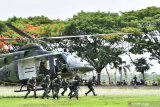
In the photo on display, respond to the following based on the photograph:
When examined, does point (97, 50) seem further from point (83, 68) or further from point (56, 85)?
point (56, 85)

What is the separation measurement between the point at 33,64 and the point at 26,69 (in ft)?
2.45

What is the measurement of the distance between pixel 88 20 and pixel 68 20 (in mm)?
5143

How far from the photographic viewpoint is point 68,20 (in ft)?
239

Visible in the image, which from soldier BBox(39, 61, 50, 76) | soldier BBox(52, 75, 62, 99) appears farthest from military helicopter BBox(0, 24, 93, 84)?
soldier BBox(52, 75, 62, 99)

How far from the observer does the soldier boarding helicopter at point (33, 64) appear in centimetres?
3500

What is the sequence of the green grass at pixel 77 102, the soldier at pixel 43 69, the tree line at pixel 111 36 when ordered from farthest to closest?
the tree line at pixel 111 36 < the soldier at pixel 43 69 < the green grass at pixel 77 102

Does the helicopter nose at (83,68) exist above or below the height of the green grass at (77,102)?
above

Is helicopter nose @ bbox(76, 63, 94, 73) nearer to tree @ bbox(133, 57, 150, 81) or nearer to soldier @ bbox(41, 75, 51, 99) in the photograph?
soldier @ bbox(41, 75, 51, 99)

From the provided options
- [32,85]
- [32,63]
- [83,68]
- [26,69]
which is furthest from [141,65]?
[32,85]

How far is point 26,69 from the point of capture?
3641 centimetres

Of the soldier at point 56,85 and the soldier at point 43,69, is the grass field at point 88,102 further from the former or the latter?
the soldier at point 43,69

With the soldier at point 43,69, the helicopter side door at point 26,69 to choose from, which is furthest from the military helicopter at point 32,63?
the soldier at point 43,69

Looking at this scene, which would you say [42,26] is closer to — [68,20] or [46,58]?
[68,20]

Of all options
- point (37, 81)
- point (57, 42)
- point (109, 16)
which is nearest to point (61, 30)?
point (57, 42)
